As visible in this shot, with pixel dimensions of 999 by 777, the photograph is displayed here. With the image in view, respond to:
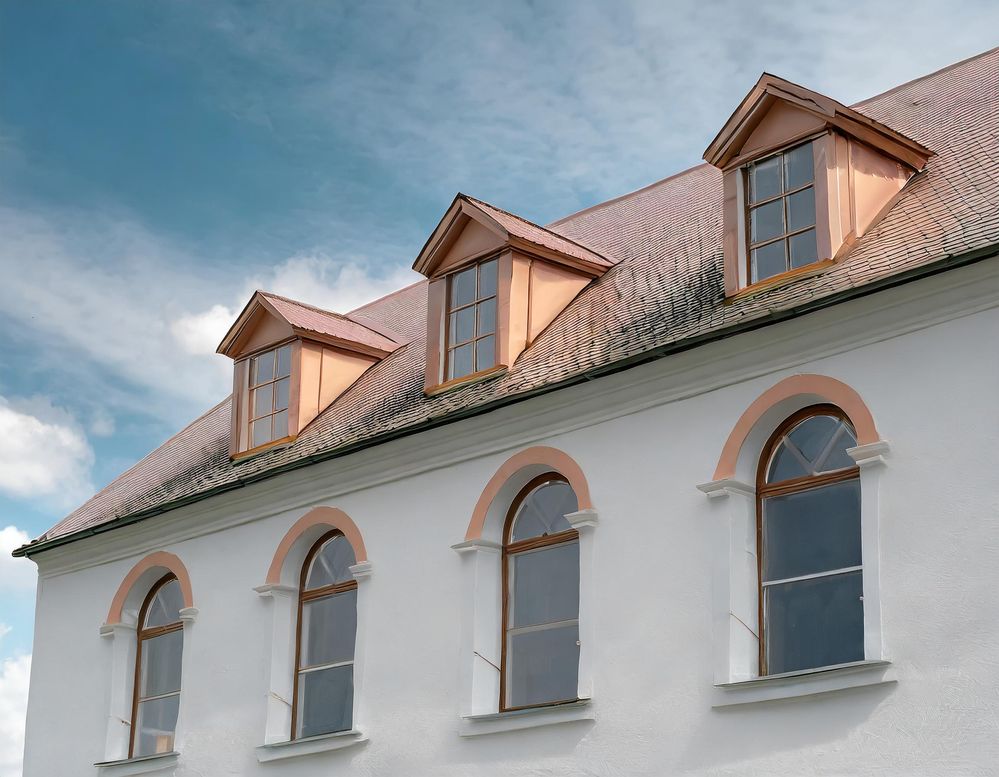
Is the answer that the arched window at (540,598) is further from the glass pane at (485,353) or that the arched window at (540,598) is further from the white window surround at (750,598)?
the white window surround at (750,598)

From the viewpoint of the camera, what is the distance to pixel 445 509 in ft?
53.2

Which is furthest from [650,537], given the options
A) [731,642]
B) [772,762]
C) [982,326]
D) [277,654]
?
[277,654]

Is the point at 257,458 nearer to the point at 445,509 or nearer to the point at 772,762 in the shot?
the point at 445,509

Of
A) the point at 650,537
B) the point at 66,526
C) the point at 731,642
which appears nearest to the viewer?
the point at 731,642

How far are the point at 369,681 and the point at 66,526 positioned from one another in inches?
284

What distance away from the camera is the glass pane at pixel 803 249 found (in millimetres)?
14312

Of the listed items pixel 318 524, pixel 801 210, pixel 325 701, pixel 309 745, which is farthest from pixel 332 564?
pixel 801 210

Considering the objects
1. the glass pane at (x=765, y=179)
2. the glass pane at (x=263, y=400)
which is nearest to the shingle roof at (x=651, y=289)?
the glass pane at (x=263, y=400)

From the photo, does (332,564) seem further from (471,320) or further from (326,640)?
(471,320)

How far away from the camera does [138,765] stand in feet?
61.9

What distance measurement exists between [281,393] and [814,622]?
8496mm

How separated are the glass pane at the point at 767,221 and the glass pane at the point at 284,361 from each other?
6.78 m

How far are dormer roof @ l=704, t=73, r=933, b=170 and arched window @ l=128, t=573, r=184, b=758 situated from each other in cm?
877

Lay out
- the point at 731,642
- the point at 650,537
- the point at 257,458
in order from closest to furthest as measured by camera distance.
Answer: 1. the point at 731,642
2. the point at 650,537
3. the point at 257,458
